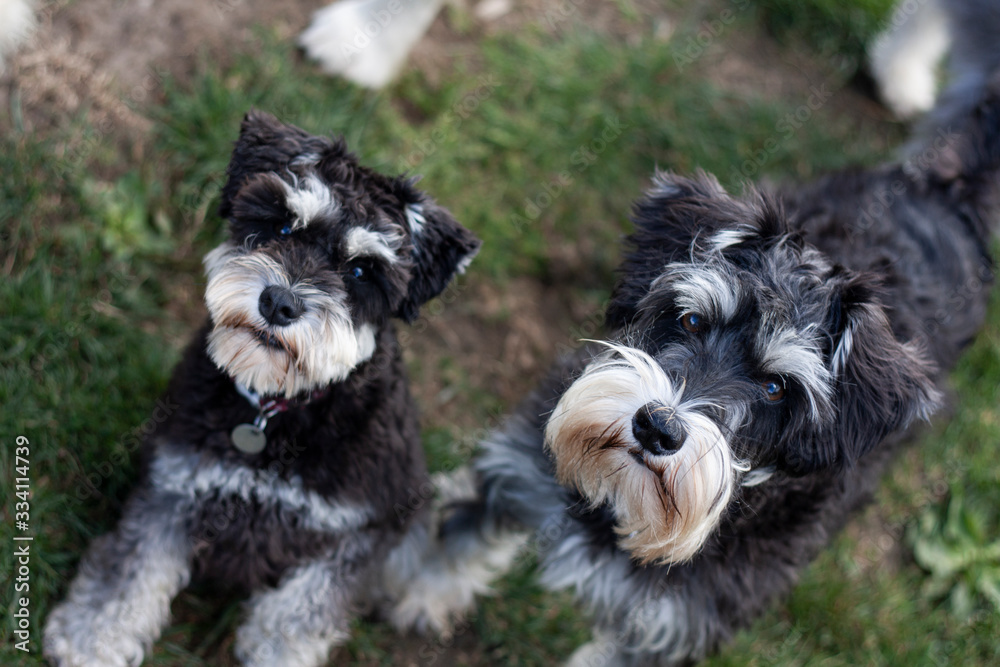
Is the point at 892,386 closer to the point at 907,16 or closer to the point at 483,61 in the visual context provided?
the point at 483,61

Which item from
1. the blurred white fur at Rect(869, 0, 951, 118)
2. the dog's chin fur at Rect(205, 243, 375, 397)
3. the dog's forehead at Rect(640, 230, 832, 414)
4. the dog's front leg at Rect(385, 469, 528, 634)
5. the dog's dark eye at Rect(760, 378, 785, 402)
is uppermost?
the blurred white fur at Rect(869, 0, 951, 118)

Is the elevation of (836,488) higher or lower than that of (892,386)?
lower

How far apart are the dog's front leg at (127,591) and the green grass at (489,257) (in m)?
0.21

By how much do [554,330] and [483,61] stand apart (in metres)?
1.88

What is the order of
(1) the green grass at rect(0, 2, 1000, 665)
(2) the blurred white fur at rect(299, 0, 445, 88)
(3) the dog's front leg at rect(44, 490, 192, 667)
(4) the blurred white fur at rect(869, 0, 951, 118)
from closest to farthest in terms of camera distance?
1. (3) the dog's front leg at rect(44, 490, 192, 667)
2. (1) the green grass at rect(0, 2, 1000, 665)
3. (2) the blurred white fur at rect(299, 0, 445, 88)
4. (4) the blurred white fur at rect(869, 0, 951, 118)

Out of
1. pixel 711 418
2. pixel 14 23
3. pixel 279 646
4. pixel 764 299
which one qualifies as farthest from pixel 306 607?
pixel 14 23

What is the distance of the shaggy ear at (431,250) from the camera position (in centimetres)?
317

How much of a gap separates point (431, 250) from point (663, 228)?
2.90ft

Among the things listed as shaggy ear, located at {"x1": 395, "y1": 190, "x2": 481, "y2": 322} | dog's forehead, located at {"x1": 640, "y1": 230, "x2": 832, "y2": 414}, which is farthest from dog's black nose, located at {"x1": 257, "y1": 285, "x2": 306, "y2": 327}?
dog's forehead, located at {"x1": 640, "y1": 230, "x2": 832, "y2": 414}

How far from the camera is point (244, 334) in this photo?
2838mm

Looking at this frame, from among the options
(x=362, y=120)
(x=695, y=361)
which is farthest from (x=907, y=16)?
(x=695, y=361)

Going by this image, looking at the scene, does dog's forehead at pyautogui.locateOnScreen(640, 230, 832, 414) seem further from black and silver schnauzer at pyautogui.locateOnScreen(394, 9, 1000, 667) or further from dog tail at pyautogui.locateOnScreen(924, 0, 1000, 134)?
dog tail at pyautogui.locateOnScreen(924, 0, 1000, 134)

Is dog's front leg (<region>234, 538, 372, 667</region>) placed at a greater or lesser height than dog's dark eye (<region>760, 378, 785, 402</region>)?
lesser

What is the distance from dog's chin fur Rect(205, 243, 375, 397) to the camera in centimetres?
279
